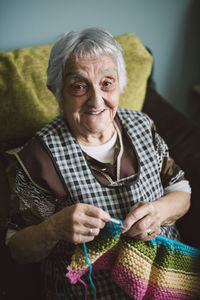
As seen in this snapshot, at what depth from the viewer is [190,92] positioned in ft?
→ 7.27

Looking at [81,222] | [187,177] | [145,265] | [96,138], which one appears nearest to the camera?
[81,222]

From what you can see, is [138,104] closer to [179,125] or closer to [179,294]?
[179,125]

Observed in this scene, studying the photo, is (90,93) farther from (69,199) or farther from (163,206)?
(163,206)

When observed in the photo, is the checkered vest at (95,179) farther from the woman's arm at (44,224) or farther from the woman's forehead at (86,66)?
the woman's forehead at (86,66)

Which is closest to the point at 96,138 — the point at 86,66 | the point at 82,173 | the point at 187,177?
the point at 82,173

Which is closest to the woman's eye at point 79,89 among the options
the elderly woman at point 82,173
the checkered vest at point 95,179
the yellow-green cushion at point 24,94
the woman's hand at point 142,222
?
the elderly woman at point 82,173

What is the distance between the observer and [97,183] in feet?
3.15

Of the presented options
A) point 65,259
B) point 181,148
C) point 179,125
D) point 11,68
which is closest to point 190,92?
point 179,125

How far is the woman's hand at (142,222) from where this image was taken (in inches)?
33.9

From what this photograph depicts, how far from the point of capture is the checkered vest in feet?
3.11

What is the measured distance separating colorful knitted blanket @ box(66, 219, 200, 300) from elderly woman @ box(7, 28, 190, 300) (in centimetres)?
5

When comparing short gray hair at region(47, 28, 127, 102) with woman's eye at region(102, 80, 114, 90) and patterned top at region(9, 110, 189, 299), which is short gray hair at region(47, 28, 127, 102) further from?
patterned top at region(9, 110, 189, 299)

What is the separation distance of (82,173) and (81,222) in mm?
200

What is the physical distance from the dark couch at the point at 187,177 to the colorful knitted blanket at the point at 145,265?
0.66 ft
